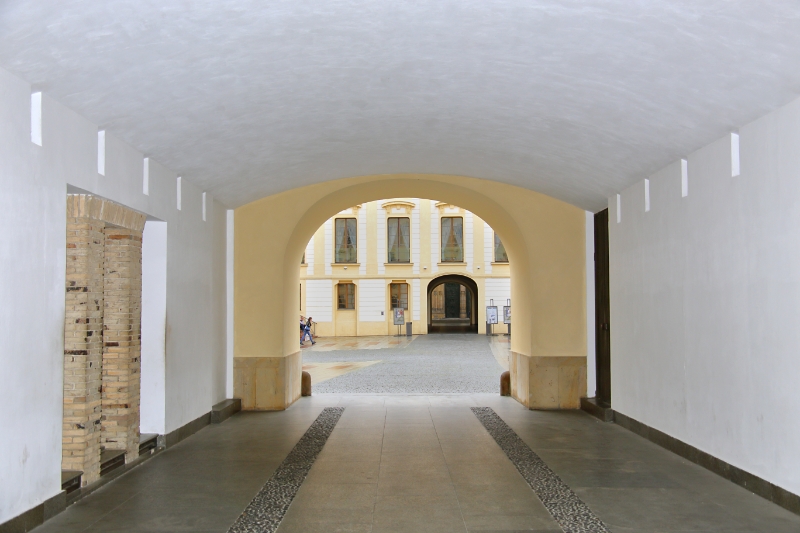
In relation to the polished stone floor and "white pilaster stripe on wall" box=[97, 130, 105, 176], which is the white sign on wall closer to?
the polished stone floor

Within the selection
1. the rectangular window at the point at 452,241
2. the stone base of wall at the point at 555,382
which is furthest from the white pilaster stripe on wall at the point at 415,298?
the stone base of wall at the point at 555,382

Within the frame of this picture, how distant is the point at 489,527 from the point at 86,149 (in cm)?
397

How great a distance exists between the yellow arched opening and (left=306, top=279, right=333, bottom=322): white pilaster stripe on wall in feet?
64.2

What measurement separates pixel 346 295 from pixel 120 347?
24.3 m

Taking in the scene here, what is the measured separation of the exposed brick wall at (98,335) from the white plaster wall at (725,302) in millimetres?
4939

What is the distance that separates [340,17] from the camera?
169 inches

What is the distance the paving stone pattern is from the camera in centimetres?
1247

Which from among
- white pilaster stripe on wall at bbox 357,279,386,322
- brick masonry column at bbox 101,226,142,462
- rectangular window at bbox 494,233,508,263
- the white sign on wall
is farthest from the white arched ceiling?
rectangular window at bbox 494,233,508,263

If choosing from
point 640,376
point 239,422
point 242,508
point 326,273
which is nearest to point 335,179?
point 239,422

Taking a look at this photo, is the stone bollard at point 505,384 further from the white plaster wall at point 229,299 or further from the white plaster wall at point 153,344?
the white plaster wall at point 153,344

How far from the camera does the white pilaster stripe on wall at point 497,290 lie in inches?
1185

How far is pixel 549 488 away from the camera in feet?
18.4

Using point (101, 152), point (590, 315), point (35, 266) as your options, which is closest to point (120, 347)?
point (101, 152)

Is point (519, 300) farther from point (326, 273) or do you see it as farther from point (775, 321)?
point (326, 273)
